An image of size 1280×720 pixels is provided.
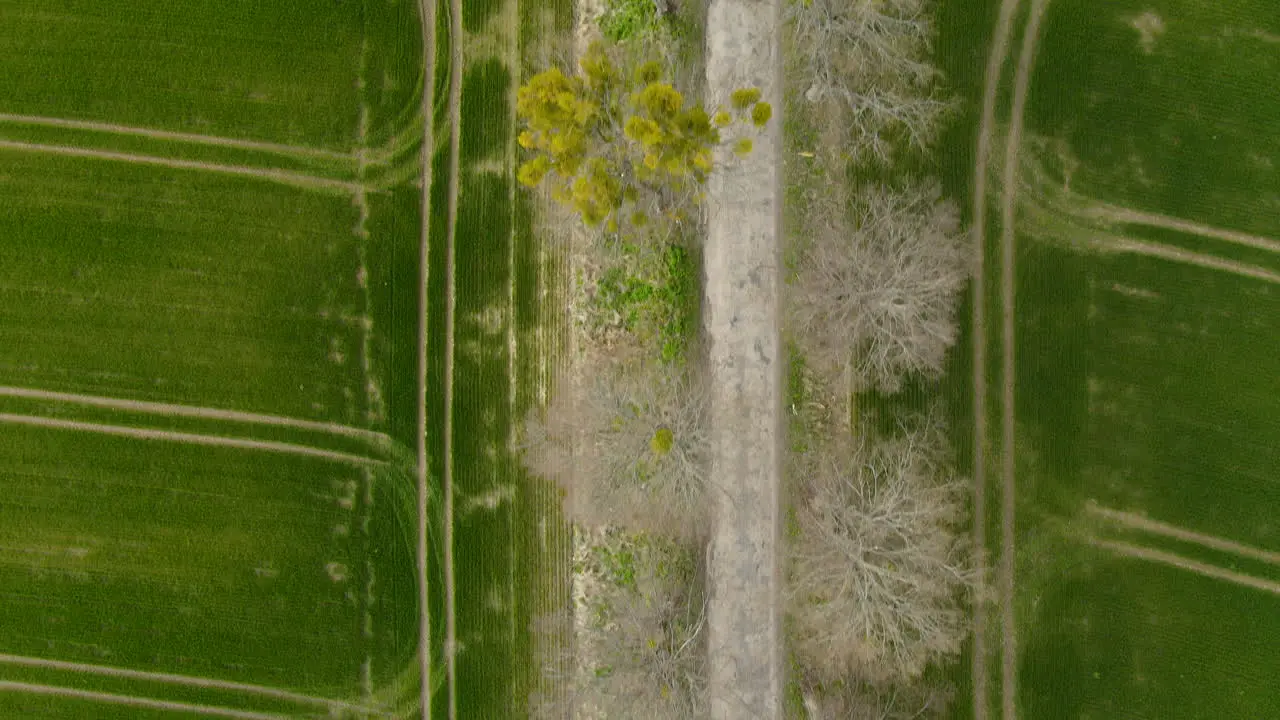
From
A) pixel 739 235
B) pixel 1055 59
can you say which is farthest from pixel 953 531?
pixel 1055 59

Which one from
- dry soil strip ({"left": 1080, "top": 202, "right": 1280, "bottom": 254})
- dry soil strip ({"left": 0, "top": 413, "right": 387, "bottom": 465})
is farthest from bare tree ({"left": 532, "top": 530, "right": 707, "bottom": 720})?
dry soil strip ({"left": 1080, "top": 202, "right": 1280, "bottom": 254})

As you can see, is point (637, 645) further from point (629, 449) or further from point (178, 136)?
point (178, 136)

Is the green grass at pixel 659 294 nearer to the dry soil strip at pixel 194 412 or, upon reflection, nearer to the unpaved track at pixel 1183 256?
the dry soil strip at pixel 194 412

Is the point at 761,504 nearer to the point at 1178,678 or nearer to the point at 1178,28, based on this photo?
the point at 1178,678

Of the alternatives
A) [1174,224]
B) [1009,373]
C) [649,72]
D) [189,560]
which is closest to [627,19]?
[649,72]

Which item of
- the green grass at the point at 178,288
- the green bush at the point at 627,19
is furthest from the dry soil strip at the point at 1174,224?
the green grass at the point at 178,288

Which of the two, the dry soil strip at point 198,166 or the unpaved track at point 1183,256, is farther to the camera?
the dry soil strip at point 198,166
